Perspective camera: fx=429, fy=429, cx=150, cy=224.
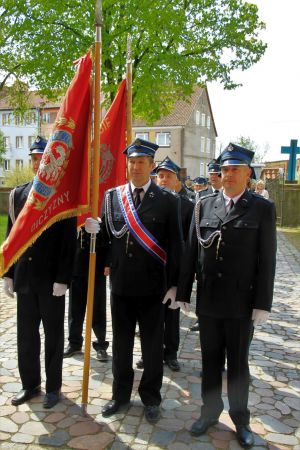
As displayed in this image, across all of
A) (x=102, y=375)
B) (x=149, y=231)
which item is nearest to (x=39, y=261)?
(x=149, y=231)

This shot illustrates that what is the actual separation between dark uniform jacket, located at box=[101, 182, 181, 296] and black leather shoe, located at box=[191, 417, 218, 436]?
3.53 feet

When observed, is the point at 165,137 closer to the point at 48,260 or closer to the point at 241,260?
the point at 48,260

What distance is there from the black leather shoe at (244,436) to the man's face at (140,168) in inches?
84.1

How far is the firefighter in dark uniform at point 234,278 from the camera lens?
10.7 feet

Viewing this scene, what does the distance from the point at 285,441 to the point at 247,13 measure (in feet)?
39.4

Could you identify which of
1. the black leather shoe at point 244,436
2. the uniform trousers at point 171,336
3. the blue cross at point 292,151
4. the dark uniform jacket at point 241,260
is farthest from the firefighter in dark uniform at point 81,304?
the blue cross at point 292,151

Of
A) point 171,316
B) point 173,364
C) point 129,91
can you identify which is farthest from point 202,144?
point 173,364

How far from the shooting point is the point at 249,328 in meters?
3.39

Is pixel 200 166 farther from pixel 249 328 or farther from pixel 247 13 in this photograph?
pixel 249 328

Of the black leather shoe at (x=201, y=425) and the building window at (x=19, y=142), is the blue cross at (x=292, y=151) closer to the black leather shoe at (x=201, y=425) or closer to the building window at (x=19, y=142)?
the black leather shoe at (x=201, y=425)

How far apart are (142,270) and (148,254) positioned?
145 mm

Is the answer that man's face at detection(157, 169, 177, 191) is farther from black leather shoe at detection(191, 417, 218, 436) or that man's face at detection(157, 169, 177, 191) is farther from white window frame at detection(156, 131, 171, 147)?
white window frame at detection(156, 131, 171, 147)

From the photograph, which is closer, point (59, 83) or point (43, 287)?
point (43, 287)

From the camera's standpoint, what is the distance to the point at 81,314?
5.13 meters
